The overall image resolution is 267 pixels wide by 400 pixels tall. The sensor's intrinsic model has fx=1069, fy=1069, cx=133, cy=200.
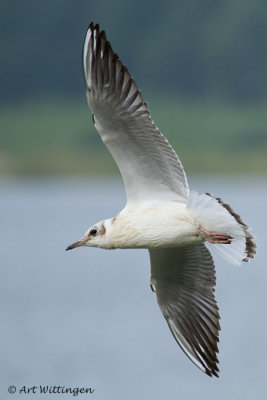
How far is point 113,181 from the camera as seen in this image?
67.5m

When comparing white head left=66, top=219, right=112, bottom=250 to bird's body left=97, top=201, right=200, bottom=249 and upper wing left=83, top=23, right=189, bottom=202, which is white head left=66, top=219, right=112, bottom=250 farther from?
upper wing left=83, top=23, right=189, bottom=202

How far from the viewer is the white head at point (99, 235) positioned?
10031mm

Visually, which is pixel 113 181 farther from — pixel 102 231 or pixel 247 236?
pixel 247 236

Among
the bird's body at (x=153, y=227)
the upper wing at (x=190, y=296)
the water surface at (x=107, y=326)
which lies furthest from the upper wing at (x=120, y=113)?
the water surface at (x=107, y=326)

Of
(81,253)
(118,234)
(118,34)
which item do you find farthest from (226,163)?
(118,234)

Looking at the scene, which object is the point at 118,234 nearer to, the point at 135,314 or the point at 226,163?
the point at 135,314

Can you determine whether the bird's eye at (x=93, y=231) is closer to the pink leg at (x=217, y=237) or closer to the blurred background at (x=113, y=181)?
the pink leg at (x=217, y=237)

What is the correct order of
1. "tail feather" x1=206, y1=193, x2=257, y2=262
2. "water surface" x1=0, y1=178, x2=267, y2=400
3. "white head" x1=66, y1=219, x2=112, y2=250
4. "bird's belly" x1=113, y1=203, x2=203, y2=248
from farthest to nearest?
"water surface" x1=0, y1=178, x2=267, y2=400, "white head" x1=66, y1=219, x2=112, y2=250, "bird's belly" x1=113, y1=203, x2=203, y2=248, "tail feather" x1=206, y1=193, x2=257, y2=262

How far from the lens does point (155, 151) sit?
32.2 feet

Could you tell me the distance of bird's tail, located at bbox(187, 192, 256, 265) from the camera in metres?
9.46

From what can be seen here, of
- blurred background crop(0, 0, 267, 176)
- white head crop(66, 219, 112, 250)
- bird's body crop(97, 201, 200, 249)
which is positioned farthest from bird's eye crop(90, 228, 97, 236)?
blurred background crop(0, 0, 267, 176)

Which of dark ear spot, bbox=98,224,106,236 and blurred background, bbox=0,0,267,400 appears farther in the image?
blurred background, bbox=0,0,267,400

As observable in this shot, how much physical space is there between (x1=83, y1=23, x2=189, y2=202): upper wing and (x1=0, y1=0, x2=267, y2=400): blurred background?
6691 millimetres

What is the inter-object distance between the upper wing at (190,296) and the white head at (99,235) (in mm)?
687
